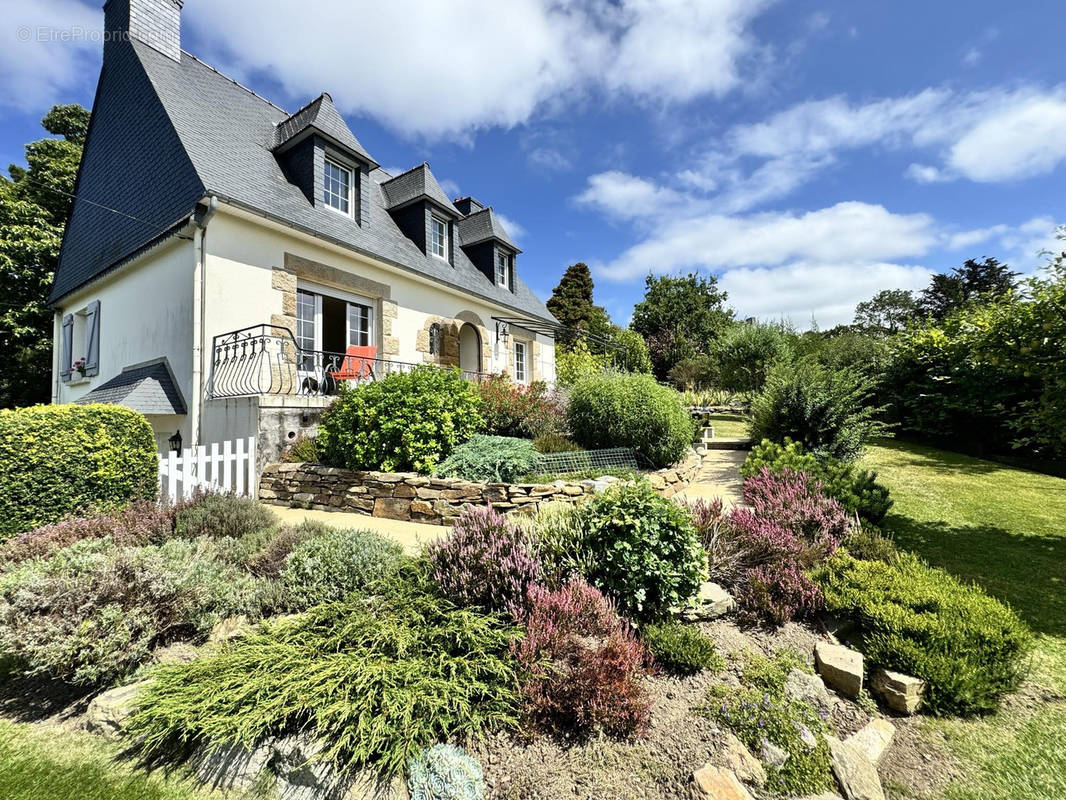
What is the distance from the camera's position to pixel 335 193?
9164 mm

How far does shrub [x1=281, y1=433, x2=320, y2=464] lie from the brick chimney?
8.66 metres

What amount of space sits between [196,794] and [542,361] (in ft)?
45.8

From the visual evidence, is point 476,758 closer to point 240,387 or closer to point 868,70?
point 240,387

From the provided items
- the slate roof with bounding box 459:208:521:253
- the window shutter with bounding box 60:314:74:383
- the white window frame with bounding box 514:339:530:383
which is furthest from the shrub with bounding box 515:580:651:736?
the window shutter with bounding box 60:314:74:383

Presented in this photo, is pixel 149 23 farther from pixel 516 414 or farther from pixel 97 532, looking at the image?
pixel 516 414

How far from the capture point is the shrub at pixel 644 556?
8.91 feet

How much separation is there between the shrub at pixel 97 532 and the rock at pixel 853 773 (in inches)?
196

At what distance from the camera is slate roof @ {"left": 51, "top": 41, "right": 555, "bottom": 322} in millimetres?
7227

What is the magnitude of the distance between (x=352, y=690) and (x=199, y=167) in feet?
27.1

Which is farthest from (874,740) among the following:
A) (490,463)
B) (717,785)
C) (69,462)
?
(69,462)

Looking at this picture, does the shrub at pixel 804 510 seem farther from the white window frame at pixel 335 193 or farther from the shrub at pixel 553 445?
the white window frame at pixel 335 193

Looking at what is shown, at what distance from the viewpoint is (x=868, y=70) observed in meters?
5.79

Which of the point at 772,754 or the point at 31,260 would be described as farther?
the point at 31,260

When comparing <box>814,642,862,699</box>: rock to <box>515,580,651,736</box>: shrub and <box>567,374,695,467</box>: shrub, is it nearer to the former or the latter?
<box>515,580,651,736</box>: shrub
